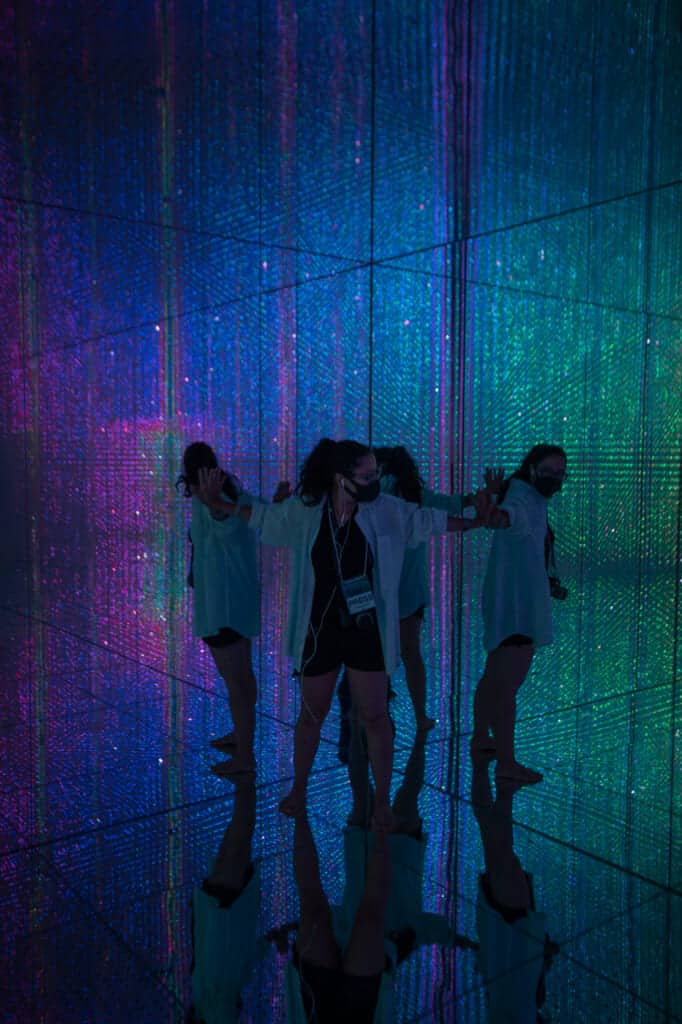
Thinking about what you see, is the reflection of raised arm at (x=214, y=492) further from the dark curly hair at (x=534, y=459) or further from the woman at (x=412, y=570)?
the dark curly hair at (x=534, y=459)

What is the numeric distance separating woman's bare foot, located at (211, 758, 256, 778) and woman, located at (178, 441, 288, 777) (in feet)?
0.11

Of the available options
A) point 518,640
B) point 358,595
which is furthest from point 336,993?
point 518,640

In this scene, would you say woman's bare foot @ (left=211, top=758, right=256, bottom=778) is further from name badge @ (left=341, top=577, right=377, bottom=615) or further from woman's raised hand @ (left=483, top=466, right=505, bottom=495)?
woman's raised hand @ (left=483, top=466, right=505, bottom=495)

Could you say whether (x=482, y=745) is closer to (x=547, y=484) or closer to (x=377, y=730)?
(x=377, y=730)

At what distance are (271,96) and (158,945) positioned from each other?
174 inches

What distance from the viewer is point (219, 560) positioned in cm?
344

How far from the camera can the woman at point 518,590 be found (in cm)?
323

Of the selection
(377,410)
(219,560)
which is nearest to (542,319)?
(377,410)

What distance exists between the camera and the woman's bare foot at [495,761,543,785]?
3.16 metres

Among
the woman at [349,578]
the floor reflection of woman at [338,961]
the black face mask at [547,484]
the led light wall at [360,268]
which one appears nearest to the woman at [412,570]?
the led light wall at [360,268]

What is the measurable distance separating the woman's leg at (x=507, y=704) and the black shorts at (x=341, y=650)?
74 cm

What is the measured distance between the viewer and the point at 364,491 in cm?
268

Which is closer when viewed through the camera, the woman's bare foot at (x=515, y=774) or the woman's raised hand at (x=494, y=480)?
the woman's raised hand at (x=494, y=480)

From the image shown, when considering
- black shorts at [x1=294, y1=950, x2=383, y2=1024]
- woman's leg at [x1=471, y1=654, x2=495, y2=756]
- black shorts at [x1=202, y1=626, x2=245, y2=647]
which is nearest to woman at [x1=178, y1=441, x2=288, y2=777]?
black shorts at [x1=202, y1=626, x2=245, y2=647]
